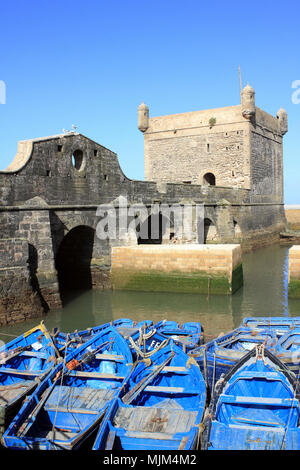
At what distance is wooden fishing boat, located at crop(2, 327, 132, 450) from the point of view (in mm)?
5191

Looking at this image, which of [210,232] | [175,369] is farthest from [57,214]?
[210,232]

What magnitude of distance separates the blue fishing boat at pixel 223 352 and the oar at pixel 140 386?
68cm

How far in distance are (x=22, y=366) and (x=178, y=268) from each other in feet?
26.0

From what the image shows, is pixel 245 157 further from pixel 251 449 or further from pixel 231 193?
pixel 251 449

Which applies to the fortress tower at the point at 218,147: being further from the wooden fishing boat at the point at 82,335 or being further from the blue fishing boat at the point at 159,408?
the blue fishing boat at the point at 159,408

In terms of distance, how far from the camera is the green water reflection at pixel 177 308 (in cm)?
1167

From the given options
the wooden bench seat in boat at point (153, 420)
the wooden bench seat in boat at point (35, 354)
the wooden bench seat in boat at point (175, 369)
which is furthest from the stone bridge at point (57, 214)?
the wooden bench seat in boat at point (153, 420)

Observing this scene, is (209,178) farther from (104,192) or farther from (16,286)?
(16,286)

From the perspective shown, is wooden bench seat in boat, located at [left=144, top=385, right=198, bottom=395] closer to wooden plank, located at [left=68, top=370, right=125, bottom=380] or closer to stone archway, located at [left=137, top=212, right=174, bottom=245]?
wooden plank, located at [left=68, top=370, right=125, bottom=380]

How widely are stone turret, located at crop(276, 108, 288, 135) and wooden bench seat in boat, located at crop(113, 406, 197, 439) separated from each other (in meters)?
29.3

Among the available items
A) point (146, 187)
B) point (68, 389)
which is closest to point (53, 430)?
point (68, 389)

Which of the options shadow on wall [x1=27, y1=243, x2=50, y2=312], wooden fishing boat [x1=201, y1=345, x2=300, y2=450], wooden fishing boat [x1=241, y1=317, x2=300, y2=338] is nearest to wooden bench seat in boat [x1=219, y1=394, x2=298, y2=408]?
wooden fishing boat [x1=201, y1=345, x2=300, y2=450]

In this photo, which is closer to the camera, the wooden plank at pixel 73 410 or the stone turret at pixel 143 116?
the wooden plank at pixel 73 410

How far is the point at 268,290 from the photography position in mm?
15086
